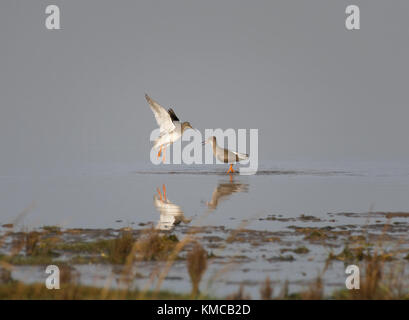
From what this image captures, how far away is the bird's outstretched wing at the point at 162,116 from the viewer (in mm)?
28047

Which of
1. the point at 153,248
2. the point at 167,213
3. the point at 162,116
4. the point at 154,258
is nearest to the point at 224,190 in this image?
the point at 162,116

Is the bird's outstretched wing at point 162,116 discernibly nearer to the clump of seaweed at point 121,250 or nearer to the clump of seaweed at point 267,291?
the clump of seaweed at point 121,250

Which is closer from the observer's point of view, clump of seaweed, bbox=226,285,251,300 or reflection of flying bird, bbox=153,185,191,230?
clump of seaweed, bbox=226,285,251,300

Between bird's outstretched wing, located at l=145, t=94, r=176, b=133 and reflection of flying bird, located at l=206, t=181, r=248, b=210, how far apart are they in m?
3.76

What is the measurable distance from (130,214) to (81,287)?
31.0 feet

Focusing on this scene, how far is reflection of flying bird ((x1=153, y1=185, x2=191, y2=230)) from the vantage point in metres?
16.3

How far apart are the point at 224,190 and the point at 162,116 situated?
545 centimetres

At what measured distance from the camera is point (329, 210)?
65.6 feet

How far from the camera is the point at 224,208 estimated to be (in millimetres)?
19734

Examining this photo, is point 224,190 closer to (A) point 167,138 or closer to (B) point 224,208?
(B) point 224,208

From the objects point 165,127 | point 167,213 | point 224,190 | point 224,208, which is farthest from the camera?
point 165,127

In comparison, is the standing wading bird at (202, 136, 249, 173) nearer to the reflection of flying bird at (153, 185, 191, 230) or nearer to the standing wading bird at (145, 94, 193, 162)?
the standing wading bird at (145, 94, 193, 162)

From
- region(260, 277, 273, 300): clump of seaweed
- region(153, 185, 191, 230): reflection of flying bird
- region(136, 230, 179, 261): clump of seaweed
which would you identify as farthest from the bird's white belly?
region(260, 277, 273, 300): clump of seaweed
